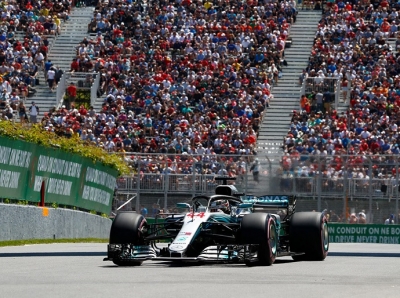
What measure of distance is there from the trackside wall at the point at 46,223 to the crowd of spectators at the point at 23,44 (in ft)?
45.8

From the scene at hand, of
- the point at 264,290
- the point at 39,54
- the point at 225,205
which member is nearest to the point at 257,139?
the point at 39,54

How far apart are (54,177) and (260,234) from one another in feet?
38.5

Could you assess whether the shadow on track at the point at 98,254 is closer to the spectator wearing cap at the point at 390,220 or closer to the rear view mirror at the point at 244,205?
the rear view mirror at the point at 244,205

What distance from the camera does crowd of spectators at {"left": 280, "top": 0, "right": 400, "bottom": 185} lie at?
3319 centimetres

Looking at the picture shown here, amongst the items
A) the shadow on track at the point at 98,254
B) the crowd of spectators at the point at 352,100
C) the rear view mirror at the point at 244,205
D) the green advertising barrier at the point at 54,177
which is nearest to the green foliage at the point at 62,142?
the green advertising barrier at the point at 54,177

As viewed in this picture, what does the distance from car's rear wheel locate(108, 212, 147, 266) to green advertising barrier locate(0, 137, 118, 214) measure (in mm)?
6800

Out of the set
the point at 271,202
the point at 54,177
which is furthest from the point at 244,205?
the point at 54,177

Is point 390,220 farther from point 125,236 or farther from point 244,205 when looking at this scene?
point 125,236

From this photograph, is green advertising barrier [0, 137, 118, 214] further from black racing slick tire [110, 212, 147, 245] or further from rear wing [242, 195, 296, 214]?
black racing slick tire [110, 212, 147, 245]

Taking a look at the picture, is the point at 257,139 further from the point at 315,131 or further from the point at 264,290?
the point at 264,290

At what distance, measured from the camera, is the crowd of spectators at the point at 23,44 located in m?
44.0

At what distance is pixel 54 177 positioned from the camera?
26.7 meters

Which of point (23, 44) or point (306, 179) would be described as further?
point (23, 44)

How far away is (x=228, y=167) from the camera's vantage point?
1325 inches
